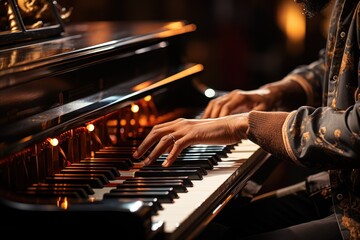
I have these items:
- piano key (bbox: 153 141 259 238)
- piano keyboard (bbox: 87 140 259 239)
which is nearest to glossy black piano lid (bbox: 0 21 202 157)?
piano keyboard (bbox: 87 140 259 239)

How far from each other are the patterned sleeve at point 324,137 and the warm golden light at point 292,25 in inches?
148

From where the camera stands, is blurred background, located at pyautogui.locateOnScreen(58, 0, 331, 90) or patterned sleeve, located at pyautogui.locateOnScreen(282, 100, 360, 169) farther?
blurred background, located at pyautogui.locateOnScreen(58, 0, 331, 90)

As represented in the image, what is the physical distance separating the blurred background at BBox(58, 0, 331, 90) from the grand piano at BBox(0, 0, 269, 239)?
298 centimetres

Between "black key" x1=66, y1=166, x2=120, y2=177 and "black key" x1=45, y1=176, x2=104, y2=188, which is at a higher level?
"black key" x1=45, y1=176, x2=104, y2=188

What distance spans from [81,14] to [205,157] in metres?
3.74

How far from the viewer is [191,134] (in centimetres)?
191

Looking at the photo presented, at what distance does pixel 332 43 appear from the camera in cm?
207

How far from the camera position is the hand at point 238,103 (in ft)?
8.01

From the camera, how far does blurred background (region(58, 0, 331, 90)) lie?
5523 millimetres

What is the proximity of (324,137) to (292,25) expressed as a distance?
153 inches

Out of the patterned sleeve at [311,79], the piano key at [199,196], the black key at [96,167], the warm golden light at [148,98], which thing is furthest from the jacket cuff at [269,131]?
the patterned sleeve at [311,79]

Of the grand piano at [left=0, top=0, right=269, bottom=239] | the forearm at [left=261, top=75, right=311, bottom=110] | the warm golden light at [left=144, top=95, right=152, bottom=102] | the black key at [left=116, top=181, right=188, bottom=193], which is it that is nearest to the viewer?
the grand piano at [left=0, top=0, right=269, bottom=239]

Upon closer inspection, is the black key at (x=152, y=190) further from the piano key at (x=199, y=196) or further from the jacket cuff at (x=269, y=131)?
the jacket cuff at (x=269, y=131)

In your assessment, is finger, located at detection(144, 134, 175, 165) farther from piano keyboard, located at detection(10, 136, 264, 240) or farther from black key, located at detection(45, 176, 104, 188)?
black key, located at detection(45, 176, 104, 188)
